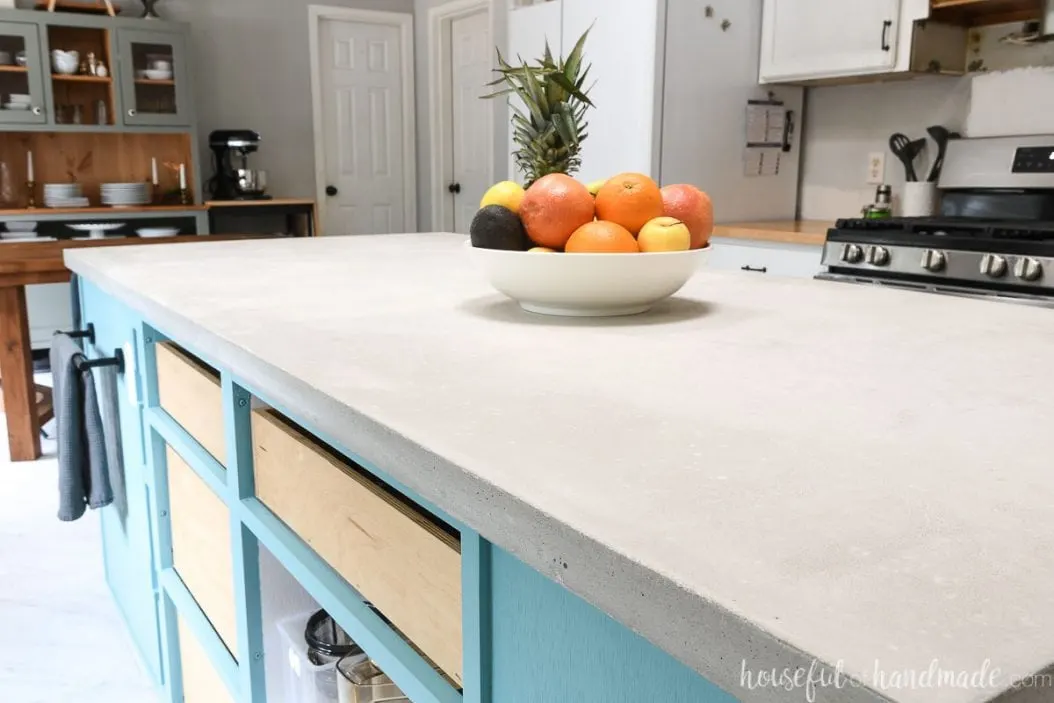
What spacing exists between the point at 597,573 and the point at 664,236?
26.9 inches

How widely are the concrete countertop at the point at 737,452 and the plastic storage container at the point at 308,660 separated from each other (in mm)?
421

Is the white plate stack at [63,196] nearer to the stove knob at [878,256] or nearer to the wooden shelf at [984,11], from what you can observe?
the stove knob at [878,256]

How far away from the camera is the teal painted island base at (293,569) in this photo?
594 millimetres

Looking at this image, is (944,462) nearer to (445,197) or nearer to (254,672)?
(254,672)

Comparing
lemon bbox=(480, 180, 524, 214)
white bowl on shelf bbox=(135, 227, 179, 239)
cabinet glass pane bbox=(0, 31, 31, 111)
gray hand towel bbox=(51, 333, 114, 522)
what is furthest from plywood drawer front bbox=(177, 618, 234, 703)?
cabinet glass pane bbox=(0, 31, 31, 111)

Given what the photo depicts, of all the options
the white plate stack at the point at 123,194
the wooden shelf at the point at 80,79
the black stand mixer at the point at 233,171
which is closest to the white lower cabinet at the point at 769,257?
the black stand mixer at the point at 233,171

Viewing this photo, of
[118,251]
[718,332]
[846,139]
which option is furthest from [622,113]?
[718,332]

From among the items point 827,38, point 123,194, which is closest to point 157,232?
point 123,194

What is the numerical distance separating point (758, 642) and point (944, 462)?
28 centimetres

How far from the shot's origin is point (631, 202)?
114cm

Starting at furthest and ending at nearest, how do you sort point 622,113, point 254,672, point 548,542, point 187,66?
point 187,66 < point 622,113 < point 254,672 < point 548,542

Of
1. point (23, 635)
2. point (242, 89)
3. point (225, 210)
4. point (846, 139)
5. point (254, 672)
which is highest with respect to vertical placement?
point (242, 89)

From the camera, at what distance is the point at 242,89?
5547 millimetres

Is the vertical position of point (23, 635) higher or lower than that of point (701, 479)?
lower
